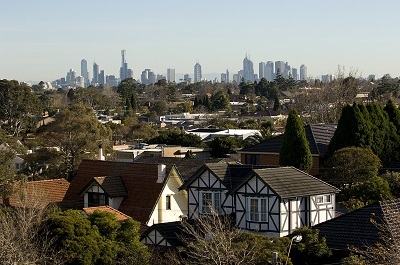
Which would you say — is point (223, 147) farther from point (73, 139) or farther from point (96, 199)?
point (96, 199)

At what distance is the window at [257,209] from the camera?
1225 inches

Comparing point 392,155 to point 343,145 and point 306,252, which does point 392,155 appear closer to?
point 343,145

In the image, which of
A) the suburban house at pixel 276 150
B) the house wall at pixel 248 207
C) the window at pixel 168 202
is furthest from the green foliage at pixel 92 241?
the suburban house at pixel 276 150

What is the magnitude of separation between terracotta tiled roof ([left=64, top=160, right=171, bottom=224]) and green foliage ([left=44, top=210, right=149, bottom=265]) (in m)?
7.56

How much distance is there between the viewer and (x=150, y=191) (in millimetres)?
36219

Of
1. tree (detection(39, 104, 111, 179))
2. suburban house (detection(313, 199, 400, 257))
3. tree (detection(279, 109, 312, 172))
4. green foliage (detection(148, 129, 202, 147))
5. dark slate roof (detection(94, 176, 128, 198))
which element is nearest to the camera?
suburban house (detection(313, 199, 400, 257))

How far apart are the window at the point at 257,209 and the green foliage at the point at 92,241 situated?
5.64 meters

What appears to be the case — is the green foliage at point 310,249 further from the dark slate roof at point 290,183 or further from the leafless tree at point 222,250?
the dark slate roof at point 290,183

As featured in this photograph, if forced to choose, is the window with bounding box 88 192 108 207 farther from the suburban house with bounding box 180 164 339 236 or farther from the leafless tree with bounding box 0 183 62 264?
the leafless tree with bounding box 0 183 62 264

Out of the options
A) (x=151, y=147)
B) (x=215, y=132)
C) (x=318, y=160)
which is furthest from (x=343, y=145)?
(x=215, y=132)

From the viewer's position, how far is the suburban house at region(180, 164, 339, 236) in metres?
30.9

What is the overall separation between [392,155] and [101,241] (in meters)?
23.5

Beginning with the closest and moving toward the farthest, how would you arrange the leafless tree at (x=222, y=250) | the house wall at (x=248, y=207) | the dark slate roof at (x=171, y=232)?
the leafless tree at (x=222, y=250), the dark slate roof at (x=171, y=232), the house wall at (x=248, y=207)

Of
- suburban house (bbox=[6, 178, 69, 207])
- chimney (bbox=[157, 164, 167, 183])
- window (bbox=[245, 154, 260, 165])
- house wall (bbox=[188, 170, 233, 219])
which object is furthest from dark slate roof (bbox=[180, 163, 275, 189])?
window (bbox=[245, 154, 260, 165])
